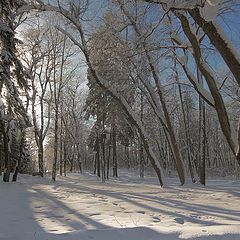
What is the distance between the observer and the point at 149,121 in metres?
45.7

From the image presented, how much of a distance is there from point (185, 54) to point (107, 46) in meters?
2.77

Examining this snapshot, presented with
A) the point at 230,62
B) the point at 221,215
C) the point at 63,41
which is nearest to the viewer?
the point at 230,62

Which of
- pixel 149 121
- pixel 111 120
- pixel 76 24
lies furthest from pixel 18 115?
pixel 149 121

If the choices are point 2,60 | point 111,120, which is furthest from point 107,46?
point 111,120

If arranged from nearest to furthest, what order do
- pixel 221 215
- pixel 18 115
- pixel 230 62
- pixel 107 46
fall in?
pixel 230 62 < pixel 221 215 < pixel 107 46 < pixel 18 115

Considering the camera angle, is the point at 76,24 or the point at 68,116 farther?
the point at 68,116

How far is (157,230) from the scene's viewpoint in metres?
5.60

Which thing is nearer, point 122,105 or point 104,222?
point 104,222

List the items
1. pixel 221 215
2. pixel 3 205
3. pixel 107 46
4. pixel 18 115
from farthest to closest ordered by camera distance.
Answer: pixel 18 115 → pixel 107 46 → pixel 3 205 → pixel 221 215

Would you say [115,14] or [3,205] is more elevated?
[115,14]

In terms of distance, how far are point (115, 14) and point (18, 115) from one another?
9.46 meters

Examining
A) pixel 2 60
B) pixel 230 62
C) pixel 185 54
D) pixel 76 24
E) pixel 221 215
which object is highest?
pixel 76 24

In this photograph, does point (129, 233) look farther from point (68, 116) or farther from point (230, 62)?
point (68, 116)

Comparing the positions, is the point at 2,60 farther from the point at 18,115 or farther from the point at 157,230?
the point at 157,230
